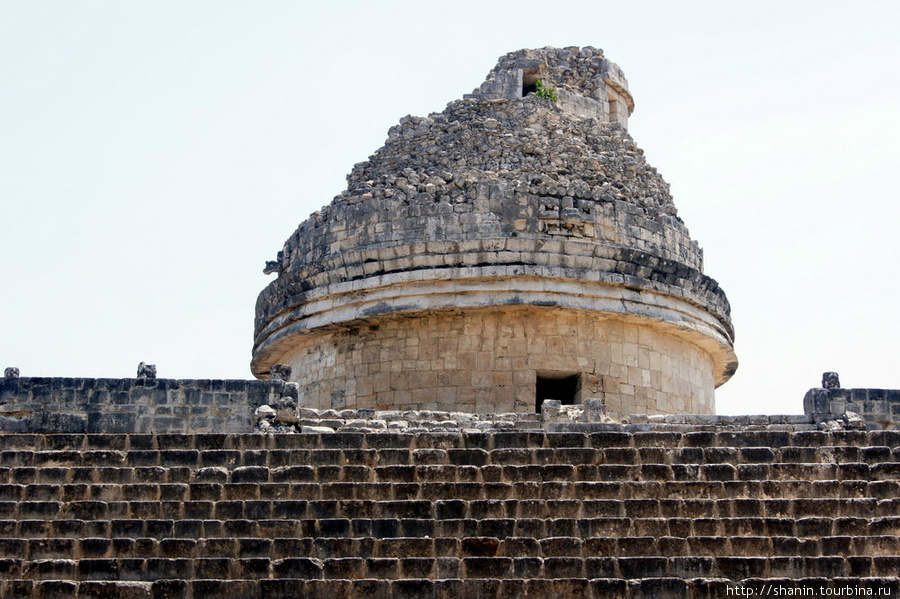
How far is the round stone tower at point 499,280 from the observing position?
15.7 meters

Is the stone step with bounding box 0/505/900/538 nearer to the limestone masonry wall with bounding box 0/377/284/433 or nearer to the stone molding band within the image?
the limestone masonry wall with bounding box 0/377/284/433

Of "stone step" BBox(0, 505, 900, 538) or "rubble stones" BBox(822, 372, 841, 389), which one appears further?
"rubble stones" BBox(822, 372, 841, 389)

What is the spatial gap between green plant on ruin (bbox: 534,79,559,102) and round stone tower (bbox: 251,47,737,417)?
1.24ft

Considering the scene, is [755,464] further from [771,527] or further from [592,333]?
[592,333]

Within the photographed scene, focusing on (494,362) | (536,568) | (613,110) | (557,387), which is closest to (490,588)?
(536,568)

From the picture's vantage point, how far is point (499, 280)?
15.7 metres

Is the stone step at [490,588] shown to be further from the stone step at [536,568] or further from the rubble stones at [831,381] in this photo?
the rubble stones at [831,381]

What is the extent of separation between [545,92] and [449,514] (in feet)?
30.9

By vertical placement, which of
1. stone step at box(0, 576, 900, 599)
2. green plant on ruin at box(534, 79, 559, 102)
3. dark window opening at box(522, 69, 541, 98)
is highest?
dark window opening at box(522, 69, 541, 98)

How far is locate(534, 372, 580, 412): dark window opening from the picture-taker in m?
15.8

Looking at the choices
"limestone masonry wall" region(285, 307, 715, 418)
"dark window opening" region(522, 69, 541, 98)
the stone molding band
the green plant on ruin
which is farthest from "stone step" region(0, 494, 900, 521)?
"dark window opening" region(522, 69, 541, 98)

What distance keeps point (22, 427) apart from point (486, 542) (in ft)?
18.4

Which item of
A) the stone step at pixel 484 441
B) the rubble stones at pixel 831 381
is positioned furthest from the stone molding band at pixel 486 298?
the stone step at pixel 484 441

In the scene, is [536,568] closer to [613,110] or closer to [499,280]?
[499,280]
